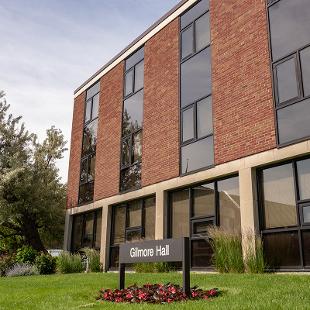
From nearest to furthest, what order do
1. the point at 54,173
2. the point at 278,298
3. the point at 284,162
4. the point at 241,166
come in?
the point at 278,298 < the point at 284,162 < the point at 241,166 < the point at 54,173

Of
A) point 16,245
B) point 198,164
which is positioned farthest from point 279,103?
point 16,245

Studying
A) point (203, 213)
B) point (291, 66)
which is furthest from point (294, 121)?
point (203, 213)

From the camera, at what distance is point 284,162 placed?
38.4ft

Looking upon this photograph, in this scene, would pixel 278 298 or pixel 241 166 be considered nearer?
pixel 278 298

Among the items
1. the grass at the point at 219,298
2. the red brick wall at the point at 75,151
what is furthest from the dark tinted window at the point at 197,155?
the red brick wall at the point at 75,151

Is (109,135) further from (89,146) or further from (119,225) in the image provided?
(119,225)

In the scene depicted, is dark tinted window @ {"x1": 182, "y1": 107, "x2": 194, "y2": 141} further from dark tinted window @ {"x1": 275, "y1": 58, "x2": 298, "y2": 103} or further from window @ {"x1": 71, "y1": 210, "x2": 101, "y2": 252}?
window @ {"x1": 71, "y1": 210, "x2": 101, "y2": 252}

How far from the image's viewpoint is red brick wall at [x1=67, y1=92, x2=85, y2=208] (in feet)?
72.6

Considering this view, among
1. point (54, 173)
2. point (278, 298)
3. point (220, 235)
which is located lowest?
point (278, 298)

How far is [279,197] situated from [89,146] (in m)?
12.2

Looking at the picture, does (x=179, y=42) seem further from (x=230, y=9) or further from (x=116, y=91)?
(x=116, y=91)

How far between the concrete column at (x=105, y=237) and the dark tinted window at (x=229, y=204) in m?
6.72

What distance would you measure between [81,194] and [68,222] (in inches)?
65.8

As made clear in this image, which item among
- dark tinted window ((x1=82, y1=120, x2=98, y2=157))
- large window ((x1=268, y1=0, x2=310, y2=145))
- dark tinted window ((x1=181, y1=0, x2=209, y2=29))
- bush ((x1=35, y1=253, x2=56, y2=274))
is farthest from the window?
large window ((x1=268, y1=0, x2=310, y2=145))
